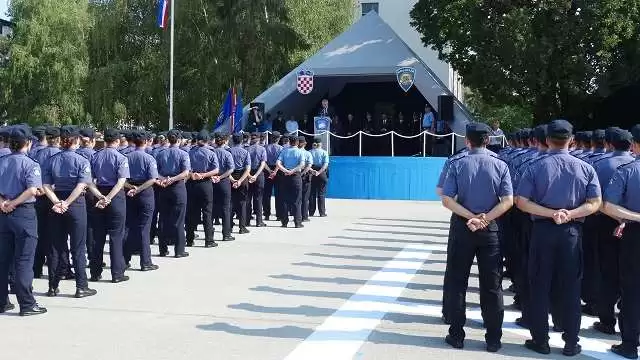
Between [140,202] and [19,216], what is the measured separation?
110 inches

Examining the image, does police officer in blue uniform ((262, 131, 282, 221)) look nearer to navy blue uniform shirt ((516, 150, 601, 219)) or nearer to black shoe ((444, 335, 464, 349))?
black shoe ((444, 335, 464, 349))

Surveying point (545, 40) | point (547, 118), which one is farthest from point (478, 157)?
point (547, 118)

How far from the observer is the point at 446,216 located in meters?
19.1

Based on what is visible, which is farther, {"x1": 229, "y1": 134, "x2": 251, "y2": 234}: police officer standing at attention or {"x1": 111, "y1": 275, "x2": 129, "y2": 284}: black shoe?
{"x1": 229, "y1": 134, "x2": 251, "y2": 234}: police officer standing at attention

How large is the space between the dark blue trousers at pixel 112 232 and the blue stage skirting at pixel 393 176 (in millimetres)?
15383

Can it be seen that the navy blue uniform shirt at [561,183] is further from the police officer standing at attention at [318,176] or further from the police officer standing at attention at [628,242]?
the police officer standing at attention at [318,176]

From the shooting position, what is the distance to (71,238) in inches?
324

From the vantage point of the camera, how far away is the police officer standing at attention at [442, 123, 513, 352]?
6.37m

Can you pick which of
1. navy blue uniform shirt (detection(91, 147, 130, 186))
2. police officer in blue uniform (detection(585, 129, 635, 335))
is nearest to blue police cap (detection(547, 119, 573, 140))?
police officer in blue uniform (detection(585, 129, 635, 335))

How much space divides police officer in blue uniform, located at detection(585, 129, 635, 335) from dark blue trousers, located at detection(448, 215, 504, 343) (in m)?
1.46

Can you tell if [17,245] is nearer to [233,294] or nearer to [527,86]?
[233,294]

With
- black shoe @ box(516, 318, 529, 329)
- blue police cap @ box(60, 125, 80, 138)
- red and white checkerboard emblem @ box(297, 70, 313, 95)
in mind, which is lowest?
black shoe @ box(516, 318, 529, 329)

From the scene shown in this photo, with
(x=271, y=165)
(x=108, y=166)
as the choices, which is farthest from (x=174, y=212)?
(x=271, y=165)

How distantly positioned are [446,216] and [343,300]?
11100mm
